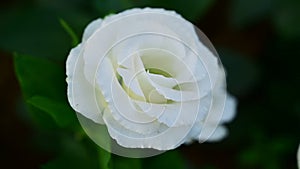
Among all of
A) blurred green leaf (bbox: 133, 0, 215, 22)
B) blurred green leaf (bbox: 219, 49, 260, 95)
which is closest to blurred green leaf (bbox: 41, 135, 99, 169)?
blurred green leaf (bbox: 133, 0, 215, 22)

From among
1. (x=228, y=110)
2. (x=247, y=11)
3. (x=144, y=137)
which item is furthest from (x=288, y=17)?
(x=144, y=137)

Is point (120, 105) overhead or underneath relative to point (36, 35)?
overhead

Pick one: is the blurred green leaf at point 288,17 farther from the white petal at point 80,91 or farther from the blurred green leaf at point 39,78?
the white petal at point 80,91

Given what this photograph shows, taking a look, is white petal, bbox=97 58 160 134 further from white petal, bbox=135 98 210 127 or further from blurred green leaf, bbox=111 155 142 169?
blurred green leaf, bbox=111 155 142 169

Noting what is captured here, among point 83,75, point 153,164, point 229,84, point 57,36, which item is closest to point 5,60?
point 57,36

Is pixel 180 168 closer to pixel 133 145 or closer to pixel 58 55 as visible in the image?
pixel 133 145

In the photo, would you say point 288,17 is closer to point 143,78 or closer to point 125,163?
point 125,163
